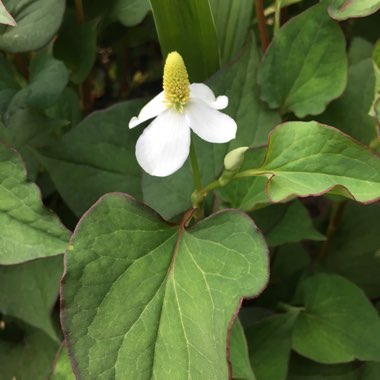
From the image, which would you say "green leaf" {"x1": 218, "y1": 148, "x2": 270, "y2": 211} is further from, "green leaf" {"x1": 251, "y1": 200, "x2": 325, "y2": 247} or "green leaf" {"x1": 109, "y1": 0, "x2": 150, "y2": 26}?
"green leaf" {"x1": 109, "y1": 0, "x2": 150, "y2": 26}

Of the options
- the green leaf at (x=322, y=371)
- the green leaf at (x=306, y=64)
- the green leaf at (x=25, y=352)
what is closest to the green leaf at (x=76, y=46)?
the green leaf at (x=306, y=64)

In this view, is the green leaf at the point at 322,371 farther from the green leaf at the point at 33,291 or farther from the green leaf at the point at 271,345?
the green leaf at the point at 33,291

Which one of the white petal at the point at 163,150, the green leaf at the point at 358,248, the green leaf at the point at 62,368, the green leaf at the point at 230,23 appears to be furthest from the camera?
the green leaf at the point at 358,248

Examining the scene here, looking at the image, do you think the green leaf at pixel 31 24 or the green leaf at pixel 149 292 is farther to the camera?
the green leaf at pixel 31 24

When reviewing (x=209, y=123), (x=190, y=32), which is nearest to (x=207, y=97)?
(x=209, y=123)

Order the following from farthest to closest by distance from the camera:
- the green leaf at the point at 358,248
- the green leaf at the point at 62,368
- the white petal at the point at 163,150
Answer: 1. the green leaf at the point at 358,248
2. the green leaf at the point at 62,368
3. the white petal at the point at 163,150

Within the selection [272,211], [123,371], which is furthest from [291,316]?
[123,371]

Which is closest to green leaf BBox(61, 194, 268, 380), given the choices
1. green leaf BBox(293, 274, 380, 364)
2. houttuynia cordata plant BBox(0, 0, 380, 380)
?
houttuynia cordata plant BBox(0, 0, 380, 380)
